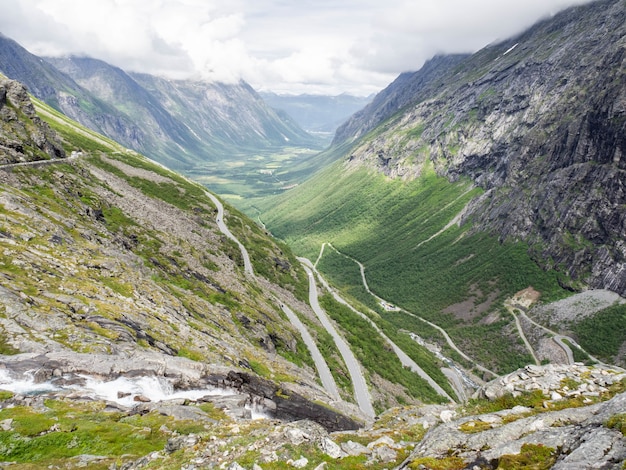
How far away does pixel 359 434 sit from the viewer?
1044 inches

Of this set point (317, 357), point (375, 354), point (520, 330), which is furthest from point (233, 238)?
point (520, 330)

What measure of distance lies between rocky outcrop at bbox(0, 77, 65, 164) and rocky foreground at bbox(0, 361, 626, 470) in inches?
2680

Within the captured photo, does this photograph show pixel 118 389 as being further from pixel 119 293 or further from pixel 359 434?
pixel 119 293

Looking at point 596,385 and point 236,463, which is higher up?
point 236,463

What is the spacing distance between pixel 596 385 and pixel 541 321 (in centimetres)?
15701

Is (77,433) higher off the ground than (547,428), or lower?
higher

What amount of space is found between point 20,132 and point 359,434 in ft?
331

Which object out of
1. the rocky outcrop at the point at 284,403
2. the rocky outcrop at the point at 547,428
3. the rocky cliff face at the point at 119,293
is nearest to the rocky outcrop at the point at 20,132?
the rocky cliff face at the point at 119,293

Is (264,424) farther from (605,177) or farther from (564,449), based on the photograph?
(605,177)

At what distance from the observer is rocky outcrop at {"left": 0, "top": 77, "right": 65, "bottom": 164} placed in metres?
77.2

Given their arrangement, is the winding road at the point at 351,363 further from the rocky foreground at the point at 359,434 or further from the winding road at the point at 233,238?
the rocky foreground at the point at 359,434

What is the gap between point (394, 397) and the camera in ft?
243

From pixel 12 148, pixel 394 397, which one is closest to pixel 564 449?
pixel 394 397

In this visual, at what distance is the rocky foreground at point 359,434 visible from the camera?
16469mm
